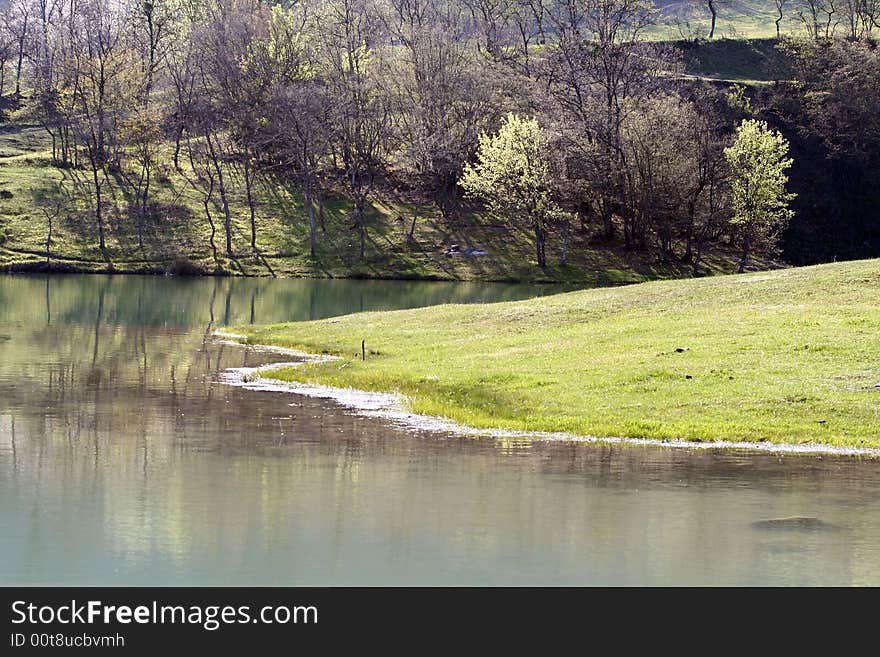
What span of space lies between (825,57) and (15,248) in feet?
345

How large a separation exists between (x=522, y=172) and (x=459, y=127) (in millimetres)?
16280

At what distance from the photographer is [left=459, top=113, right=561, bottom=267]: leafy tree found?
121m

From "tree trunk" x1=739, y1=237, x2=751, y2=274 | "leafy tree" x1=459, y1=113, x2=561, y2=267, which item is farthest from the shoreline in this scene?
"tree trunk" x1=739, y1=237, x2=751, y2=274

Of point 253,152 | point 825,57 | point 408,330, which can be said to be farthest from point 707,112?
point 408,330

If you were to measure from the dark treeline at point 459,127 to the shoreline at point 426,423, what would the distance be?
78259 millimetres

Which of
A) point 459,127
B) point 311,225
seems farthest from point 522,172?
point 311,225

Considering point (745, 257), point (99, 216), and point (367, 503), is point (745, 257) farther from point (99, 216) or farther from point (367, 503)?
point (367, 503)

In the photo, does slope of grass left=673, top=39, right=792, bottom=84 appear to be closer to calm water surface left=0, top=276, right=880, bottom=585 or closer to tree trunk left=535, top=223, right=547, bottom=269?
tree trunk left=535, top=223, right=547, bottom=269

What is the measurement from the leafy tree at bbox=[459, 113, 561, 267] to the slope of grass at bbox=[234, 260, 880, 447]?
179ft

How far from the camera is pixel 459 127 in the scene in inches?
5349

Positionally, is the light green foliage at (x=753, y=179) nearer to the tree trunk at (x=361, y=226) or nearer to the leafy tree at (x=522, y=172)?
the leafy tree at (x=522, y=172)

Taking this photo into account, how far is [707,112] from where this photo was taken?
139 meters

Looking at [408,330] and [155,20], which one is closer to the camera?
[408,330]

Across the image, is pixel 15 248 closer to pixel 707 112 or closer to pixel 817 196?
pixel 707 112
